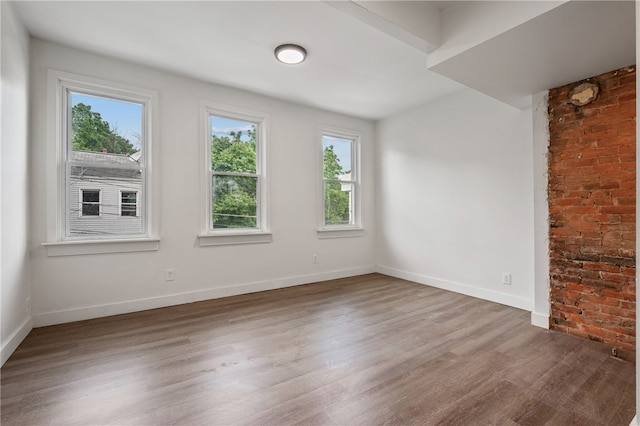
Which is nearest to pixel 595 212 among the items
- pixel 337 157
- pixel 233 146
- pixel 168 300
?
pixel 337 157

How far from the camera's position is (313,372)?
82.4 inches

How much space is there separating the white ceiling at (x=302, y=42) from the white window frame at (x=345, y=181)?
120 centimetres

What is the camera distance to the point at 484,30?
2105 mm

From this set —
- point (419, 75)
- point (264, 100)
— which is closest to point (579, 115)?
point (419, 75)

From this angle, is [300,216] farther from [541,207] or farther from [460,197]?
[541,207]

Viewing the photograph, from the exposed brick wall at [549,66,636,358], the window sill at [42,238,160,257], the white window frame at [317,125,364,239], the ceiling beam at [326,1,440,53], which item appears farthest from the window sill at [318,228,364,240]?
the ceiling beam at [326,1,440,53]

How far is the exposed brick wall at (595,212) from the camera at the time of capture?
243 cm

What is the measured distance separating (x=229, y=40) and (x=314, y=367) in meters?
2.98

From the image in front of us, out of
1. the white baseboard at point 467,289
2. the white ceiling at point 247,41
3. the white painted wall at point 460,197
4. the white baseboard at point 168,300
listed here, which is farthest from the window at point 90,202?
the white baseboard at point 467,289

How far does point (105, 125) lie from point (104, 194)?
0.76m

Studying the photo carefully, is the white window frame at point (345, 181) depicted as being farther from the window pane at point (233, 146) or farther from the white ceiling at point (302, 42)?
the white ceiling at point (302, 42)

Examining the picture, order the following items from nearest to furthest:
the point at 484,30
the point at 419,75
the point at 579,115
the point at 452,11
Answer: the point at 484,30 → the point at 452,11 → the point at 579,115 → the point at 419,75

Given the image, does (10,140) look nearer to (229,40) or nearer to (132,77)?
(132,77)

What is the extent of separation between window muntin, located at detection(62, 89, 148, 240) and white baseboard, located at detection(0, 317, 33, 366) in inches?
33.6
